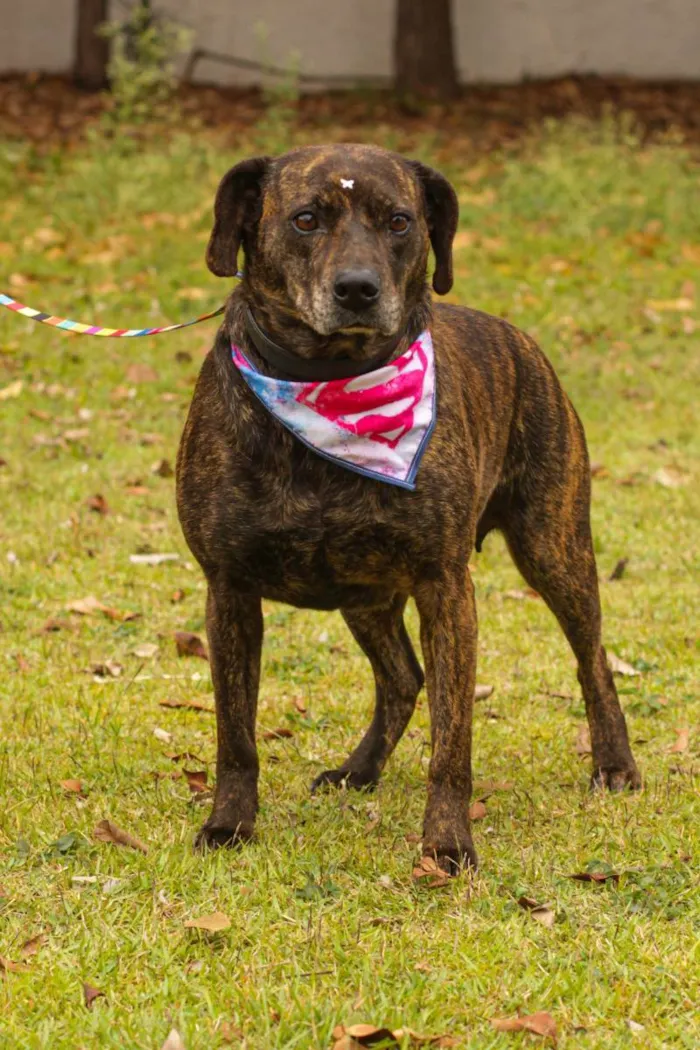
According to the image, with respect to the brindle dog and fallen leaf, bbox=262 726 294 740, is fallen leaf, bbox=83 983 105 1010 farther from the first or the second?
fallen leaf, bbox=262 726 294 740

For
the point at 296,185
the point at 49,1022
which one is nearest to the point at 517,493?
the point at 296,185

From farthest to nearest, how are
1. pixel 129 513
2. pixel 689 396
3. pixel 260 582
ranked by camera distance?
1. pixel 689 396
2. pixel 129 513
3. pixel 260 582

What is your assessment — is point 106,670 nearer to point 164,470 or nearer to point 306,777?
point 306,777

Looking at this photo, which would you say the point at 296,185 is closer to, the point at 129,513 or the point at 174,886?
the point at 174,886

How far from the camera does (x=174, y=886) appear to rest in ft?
14.5

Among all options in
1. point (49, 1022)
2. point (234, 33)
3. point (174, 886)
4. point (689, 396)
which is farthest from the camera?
point (234, 33)

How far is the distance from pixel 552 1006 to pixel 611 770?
1815 millimetres

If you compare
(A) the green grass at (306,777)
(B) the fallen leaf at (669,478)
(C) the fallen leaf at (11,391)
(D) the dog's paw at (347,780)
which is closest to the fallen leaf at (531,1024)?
(A) the green grass at (306,777)

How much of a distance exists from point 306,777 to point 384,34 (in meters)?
16.2

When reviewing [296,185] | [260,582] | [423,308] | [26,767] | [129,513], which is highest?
[296,185]

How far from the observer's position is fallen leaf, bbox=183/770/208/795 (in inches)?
209

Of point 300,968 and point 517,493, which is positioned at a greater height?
point 517,493

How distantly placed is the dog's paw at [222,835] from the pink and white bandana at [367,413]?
3.86 ft

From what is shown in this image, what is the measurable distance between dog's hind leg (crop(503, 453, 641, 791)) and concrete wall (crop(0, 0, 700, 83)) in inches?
604
